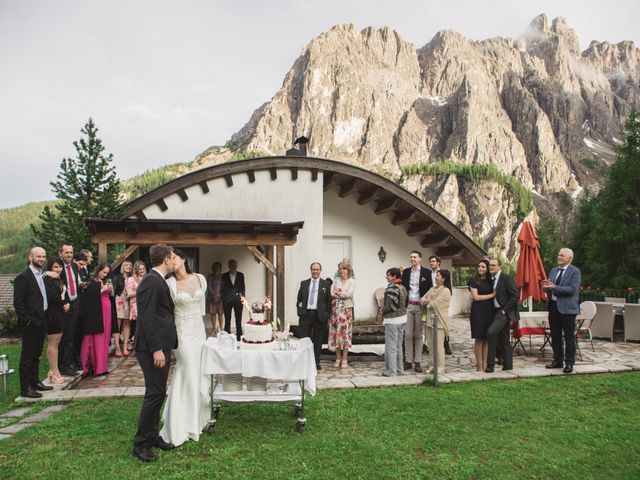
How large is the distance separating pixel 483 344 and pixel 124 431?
5.21 metres

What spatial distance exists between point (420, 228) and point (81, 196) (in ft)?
28.5

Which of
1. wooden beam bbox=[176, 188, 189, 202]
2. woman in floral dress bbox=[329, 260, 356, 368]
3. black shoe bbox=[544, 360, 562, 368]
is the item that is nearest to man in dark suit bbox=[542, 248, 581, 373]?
black shoe bbox=[544, 360, 562, 368]

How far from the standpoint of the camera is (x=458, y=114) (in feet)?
316

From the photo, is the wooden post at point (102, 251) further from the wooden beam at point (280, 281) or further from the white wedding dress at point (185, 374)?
the white wedding dress at point (185, 374)

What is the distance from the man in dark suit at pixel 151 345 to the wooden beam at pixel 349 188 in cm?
916

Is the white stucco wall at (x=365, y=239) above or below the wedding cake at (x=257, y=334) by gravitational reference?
above

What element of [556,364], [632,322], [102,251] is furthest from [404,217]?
[102,251]

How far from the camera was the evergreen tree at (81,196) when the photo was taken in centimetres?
937

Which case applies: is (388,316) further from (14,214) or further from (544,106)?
(544,106)

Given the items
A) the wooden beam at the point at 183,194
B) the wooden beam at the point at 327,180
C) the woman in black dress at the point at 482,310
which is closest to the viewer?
the woman in black dress at the point at 482,310

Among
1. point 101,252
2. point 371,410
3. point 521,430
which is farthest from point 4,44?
point 521,430

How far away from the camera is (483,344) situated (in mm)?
7441

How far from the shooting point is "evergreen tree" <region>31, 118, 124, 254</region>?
9.37 meters

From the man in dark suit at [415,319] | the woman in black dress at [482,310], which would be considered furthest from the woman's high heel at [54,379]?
the woman in black dress at [482,310]
